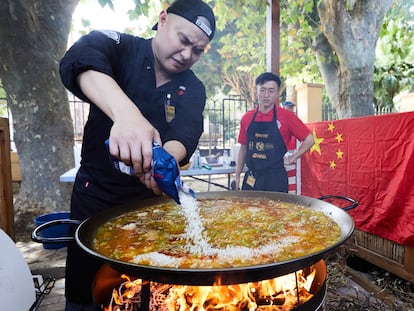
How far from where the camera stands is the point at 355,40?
5.79 meters

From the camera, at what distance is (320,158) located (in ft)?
13.1

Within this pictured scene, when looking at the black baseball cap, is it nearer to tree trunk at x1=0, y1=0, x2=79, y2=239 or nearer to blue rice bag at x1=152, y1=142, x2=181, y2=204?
blue rice bag at x1=152, y1=142, x2=181, y2=204

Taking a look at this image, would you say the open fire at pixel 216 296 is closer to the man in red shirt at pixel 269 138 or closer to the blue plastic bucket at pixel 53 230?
the man in red shirt at pixel 269 138

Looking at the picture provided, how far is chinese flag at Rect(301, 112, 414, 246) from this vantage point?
2.69 meters

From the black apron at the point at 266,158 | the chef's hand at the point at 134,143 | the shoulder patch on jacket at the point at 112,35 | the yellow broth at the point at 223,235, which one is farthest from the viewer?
the black apron at the point at 266,158

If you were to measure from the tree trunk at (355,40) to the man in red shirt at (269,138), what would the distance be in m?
3.02

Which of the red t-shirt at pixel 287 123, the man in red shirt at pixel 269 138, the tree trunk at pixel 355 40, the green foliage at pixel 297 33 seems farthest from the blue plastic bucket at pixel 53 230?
the tree trunk at pixel 355 40

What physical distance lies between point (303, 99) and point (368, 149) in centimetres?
406

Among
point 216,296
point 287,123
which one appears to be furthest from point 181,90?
point 287,123

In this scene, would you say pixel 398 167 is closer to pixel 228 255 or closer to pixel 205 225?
pixel 205 225

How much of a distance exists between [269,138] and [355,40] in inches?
145

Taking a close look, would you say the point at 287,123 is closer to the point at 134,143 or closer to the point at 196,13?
the point at 196,13

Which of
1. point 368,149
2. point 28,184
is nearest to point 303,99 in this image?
point 368,149

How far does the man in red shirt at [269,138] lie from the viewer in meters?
3.68
